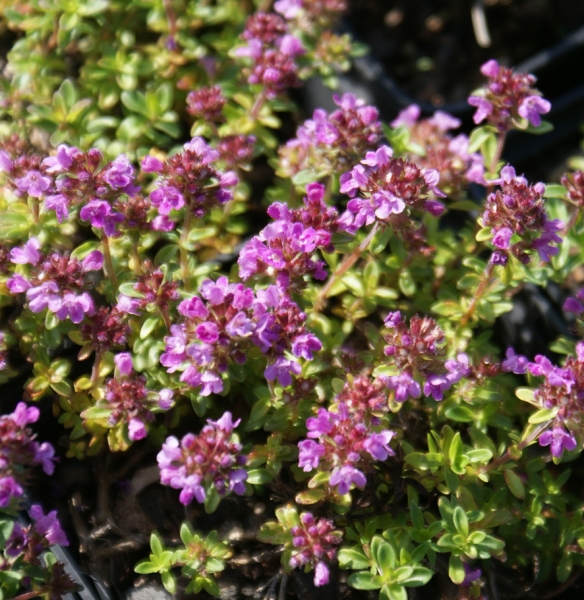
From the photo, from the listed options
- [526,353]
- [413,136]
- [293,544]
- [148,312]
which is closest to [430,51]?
[413,136]

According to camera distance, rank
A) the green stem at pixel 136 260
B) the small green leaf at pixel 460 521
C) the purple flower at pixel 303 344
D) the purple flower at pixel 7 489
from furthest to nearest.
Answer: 1. the green stem at pixel 136 260
2. the small green leaf at pixel 460 521
3. the purple flower at pixel 303 344
4. the purple flower at pixel 7 489

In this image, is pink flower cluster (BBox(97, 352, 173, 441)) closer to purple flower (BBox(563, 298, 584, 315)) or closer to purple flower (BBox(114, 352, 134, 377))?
purple flower (BBox(114, 352, 134, 377))

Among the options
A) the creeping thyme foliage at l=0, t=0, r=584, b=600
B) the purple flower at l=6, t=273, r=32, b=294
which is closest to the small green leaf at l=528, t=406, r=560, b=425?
the creeping thyme foliage at l=0, t=0, r=584, b=600

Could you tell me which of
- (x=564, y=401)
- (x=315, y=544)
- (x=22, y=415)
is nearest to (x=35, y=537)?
(x=22, y=415)

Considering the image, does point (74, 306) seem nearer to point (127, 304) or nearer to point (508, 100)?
point (127, 304)


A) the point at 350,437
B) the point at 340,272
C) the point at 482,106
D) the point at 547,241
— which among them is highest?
the point at 482,106

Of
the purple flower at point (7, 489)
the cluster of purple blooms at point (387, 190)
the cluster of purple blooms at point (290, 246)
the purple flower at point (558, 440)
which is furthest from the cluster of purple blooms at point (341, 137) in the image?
the purple flower at point (7, 489)

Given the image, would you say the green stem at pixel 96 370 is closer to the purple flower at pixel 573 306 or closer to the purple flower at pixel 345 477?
the purple flower at pixel 345 477
